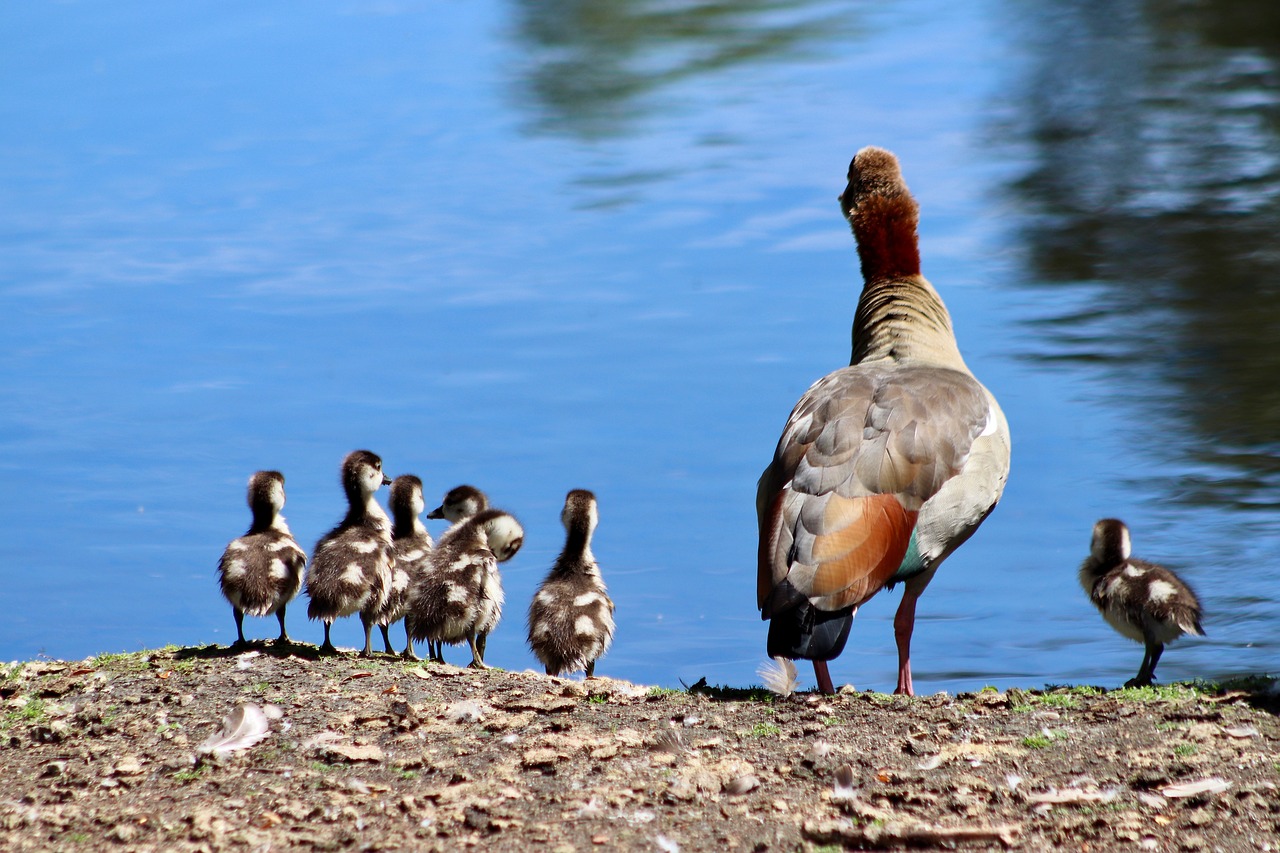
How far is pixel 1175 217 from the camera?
2034 cm

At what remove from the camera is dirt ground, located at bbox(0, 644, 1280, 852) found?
4.65m

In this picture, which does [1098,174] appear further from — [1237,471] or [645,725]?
[645,725]

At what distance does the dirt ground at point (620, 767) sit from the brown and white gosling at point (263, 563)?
3.20 feet

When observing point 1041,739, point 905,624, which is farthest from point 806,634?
point 905,624

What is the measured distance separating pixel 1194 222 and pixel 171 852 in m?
18.3

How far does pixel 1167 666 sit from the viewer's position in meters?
9.30

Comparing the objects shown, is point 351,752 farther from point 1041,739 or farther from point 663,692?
point 1041,739

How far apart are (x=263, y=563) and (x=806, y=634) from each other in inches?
122

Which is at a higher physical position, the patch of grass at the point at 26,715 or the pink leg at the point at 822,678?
the patch of grass at the point at 26,715

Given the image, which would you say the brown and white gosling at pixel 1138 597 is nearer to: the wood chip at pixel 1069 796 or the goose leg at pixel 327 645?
the wood chip at pixel 1069 796

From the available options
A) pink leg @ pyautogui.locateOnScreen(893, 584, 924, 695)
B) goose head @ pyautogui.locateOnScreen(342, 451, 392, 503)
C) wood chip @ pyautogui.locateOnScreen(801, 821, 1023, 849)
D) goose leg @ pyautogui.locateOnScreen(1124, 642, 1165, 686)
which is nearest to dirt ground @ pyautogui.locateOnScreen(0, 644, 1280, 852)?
wood chip @ pyautogui.locateOnScreen(801, 821, 1023, 849)

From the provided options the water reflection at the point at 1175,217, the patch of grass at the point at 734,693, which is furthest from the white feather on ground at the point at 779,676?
the water reflection at the point at 1175,217

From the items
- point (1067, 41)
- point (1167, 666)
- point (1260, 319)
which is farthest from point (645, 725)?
point (1067, 41)

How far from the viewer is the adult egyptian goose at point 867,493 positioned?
232 inches
